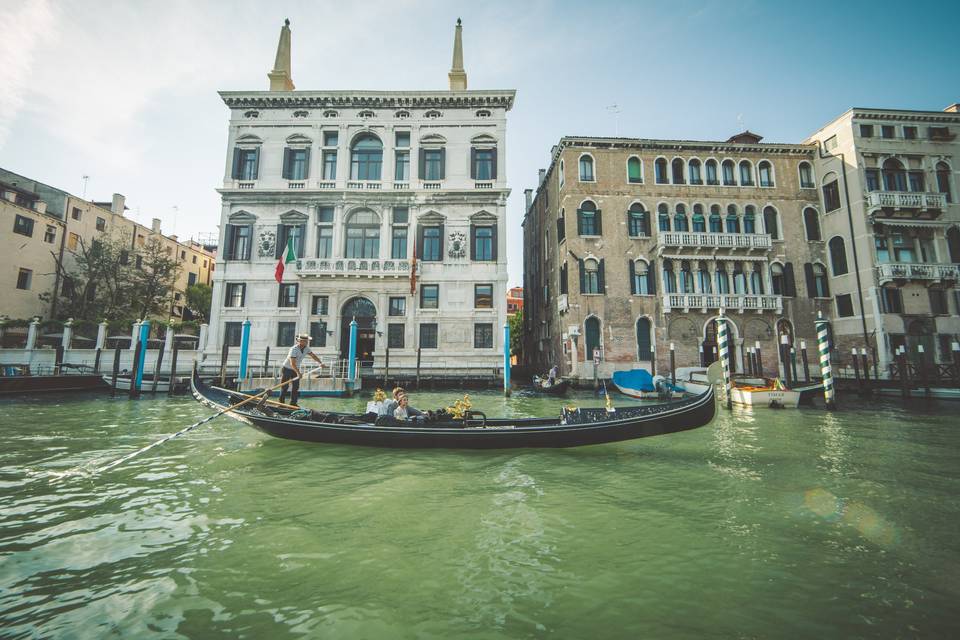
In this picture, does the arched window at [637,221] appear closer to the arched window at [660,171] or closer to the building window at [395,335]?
the arched window at [660,171]

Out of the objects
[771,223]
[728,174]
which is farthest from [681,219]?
[771,223]

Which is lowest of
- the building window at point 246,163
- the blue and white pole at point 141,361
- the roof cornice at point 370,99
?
the blue and white pole at point 141,361

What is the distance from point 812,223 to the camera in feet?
66.5

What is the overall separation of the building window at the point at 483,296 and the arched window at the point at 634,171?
849 cm

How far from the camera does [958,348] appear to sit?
14.9m

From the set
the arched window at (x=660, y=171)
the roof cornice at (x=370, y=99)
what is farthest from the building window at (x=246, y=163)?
the arched window at (x=660, y=171)

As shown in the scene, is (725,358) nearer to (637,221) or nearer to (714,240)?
(714,240)

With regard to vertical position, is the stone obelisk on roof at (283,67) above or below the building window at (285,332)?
above

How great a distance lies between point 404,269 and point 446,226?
281 centimetres

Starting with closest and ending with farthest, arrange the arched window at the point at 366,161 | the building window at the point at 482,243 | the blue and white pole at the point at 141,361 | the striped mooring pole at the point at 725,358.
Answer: the striped mooring pole at the point at 725,358 < the blue and white pole at the point at 141,361 < the building window at the point at 482,243 < the arched window at the point at 366,161

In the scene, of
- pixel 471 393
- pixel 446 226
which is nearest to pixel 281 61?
pixel 446 226

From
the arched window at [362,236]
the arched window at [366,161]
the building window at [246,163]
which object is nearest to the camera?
the arched window at [362,236]

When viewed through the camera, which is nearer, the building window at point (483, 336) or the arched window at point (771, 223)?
the building window at point (483, 336)

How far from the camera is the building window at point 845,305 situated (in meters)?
19.0
